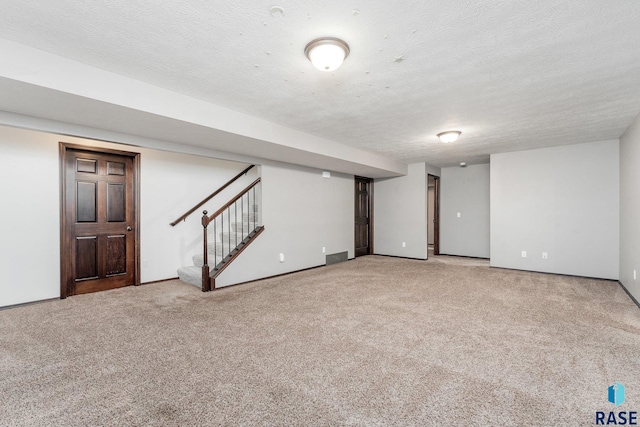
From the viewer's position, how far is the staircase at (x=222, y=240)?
14.4 ft

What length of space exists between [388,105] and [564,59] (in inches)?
59.6

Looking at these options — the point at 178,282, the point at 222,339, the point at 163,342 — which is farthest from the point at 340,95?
the point at 178,282

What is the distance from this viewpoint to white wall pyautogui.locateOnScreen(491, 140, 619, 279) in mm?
4898

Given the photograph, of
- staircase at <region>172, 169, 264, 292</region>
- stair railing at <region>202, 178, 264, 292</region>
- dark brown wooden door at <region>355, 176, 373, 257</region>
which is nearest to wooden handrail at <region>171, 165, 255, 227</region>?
staircase at <region>172, 169, 264, 292</region>

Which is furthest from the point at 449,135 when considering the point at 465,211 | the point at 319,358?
the point at 465,211

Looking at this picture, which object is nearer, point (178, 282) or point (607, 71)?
point (607, 71)

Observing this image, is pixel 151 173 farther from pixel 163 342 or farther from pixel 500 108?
pixel 500 108

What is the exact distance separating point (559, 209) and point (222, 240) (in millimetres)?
5962

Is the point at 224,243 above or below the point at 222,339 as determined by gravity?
above

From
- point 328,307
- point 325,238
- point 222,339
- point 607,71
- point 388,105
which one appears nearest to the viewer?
A: point 607,71

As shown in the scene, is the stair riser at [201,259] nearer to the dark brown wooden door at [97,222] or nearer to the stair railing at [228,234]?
the stair railing at [228,234]

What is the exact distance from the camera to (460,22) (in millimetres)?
1874

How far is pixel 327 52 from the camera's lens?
2.11 metres

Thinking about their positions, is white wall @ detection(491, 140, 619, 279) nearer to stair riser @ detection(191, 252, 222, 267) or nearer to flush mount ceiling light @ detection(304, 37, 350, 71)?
flush mount ceiling light @ detection(304, 37, 350, 71)
